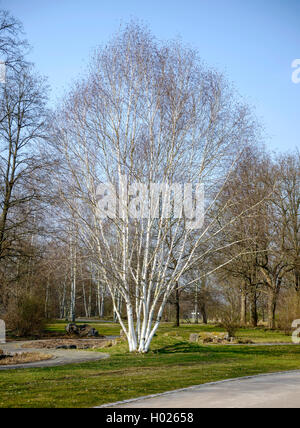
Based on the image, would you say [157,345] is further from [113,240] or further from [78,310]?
[78,310]

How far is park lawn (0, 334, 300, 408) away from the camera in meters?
6.59

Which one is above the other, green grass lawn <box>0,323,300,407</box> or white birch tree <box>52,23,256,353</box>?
white birch tree <box>52,23,256,353</box>

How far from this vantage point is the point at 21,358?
1250 centimetres

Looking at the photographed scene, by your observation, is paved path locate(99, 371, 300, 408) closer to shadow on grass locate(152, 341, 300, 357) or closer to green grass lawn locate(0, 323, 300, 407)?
green grass lawn locate(0, 323, 300, 407)

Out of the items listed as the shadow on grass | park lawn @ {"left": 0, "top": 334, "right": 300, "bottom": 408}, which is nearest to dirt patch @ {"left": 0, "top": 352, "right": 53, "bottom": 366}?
park lawn @ {"left": 0, "top": 334, "right": 300, "bottom": 408}

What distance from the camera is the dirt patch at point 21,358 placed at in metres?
11.8

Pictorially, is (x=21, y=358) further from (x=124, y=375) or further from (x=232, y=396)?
(x=232, y=396)

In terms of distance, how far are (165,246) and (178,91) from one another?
5126 mm

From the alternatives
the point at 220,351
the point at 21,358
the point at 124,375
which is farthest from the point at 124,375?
the point at 220,351

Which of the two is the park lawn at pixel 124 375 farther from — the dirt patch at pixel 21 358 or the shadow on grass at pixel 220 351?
the dirt patch at pixel 21 358

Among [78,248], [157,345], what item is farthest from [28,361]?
[157,345]

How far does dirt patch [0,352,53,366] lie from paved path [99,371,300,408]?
606 cm

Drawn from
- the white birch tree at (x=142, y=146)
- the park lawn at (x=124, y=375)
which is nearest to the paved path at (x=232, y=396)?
the park lawn at (x=124, y=375)

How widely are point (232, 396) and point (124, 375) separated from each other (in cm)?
309
